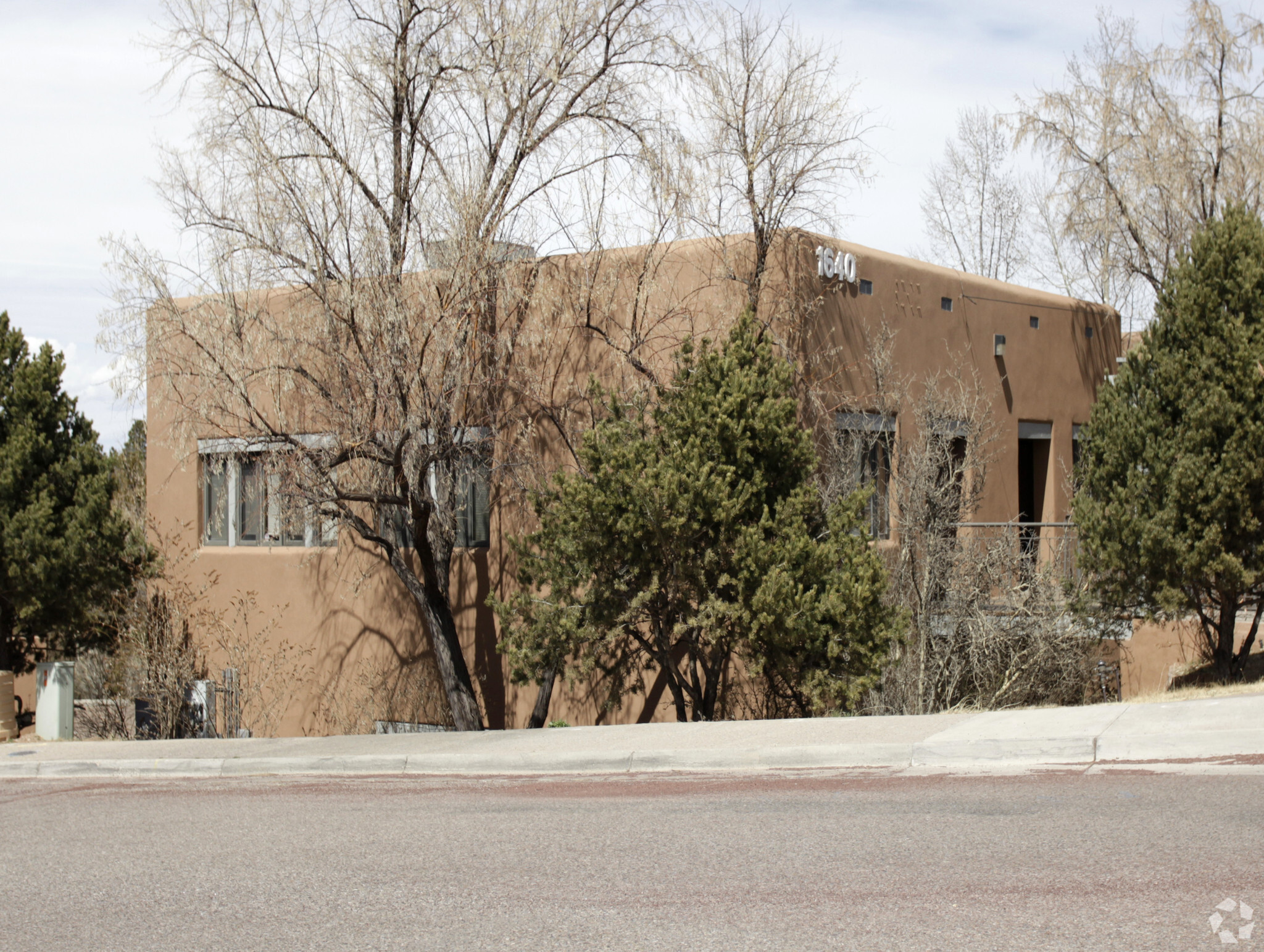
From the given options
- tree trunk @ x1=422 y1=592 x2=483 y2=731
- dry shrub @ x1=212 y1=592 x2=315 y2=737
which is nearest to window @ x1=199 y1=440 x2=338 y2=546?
dry shrub @ x1=212 y1=592 x2=315 y2=737

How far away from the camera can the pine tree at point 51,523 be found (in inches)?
707

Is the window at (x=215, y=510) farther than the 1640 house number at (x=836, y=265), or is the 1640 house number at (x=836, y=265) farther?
the window at (x=215, y=510)

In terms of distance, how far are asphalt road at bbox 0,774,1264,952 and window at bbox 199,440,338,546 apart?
Result: 25.8 feet

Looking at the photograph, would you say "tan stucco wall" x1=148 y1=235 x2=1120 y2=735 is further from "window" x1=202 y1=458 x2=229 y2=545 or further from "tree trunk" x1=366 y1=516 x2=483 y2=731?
"tree trunk" x1=366 y1=516 x2=483 y2=731

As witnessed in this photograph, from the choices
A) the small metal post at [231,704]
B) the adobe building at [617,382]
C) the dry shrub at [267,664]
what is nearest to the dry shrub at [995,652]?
the adobe building at [617,382]

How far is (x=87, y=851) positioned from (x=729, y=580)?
6.59 m

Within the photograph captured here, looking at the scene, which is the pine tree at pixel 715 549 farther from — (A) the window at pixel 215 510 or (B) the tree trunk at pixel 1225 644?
(A) the window at pixel 215 510

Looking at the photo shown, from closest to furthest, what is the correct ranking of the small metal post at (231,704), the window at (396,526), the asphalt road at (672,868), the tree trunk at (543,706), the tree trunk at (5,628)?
the asphalt road at (672,868), the tree trunk at (543,706), the window at (396,526), the small metal post at (231,704), the tree trunk at (5,628)

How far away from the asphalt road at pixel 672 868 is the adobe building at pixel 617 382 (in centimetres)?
682

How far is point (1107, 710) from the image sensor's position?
10.1 metres

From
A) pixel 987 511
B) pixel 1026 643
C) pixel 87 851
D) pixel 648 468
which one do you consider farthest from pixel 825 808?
pixel 987 511

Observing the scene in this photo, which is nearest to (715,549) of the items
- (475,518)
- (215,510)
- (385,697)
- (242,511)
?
(475,518)

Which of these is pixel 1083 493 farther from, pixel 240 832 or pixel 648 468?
pixel 240 832

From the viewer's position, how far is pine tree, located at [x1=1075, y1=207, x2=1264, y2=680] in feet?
43.1
